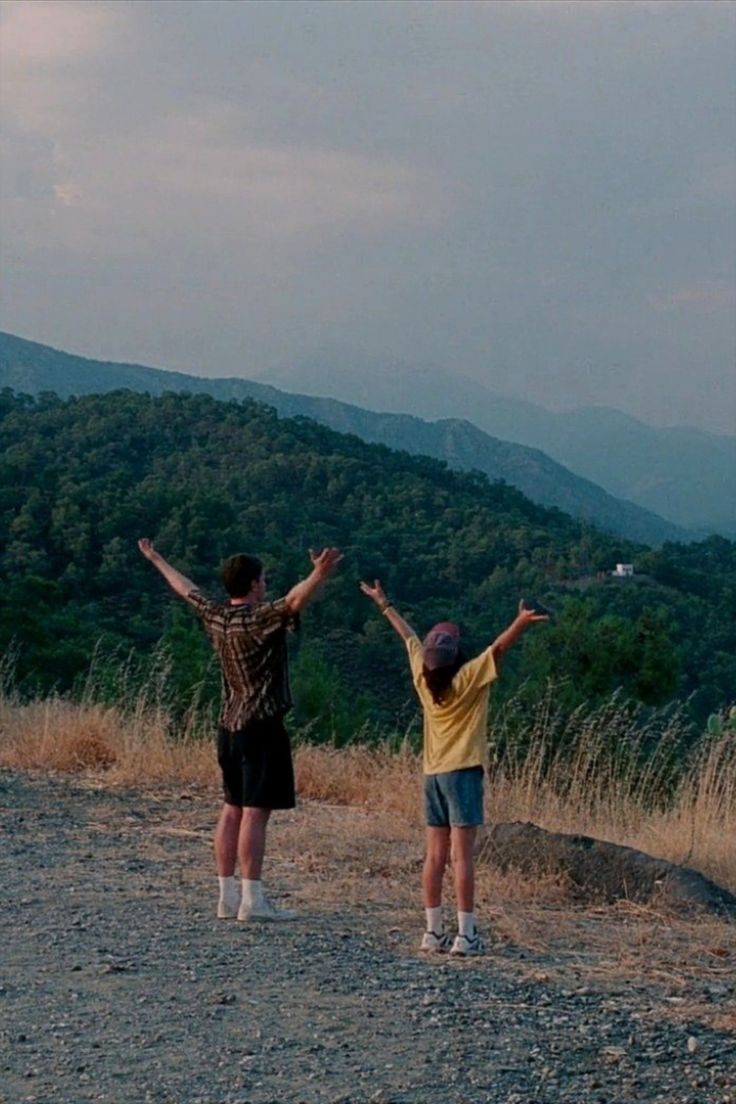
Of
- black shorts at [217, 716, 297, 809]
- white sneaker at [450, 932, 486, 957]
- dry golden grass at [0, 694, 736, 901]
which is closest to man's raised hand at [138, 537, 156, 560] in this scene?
black shorts at [217, 716, 297, 809]

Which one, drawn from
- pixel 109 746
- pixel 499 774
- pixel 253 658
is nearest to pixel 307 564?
pixel 109 746

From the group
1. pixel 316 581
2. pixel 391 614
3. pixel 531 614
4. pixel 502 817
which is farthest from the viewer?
pixel 502 817

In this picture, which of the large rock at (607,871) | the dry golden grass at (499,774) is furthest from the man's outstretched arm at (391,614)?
the dry golden grass at (499,774)

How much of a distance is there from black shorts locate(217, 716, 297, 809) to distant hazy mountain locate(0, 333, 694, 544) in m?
86.0

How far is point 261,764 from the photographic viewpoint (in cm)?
655

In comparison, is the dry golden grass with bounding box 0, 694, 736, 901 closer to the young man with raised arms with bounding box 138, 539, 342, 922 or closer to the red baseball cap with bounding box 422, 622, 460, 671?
the young man with raised arms with bounding box 138, 539, 342, 922

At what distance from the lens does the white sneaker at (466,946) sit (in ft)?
19.7

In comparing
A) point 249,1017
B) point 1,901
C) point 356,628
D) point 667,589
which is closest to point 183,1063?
point 249,1017

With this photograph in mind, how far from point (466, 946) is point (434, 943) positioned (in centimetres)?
15

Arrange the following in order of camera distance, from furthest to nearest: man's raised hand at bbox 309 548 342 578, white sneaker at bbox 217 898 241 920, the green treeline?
the green treeline → white sneaker at bbox 217 898 241 920 → man's raised hand at bbox 309 548 342 578

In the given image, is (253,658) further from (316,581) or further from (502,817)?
(502,817)

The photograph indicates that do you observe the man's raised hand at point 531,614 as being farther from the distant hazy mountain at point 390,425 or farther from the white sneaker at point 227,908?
the distant hazy mountain at point 390,425

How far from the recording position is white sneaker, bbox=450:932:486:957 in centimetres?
602

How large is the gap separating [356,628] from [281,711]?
25.2 m
